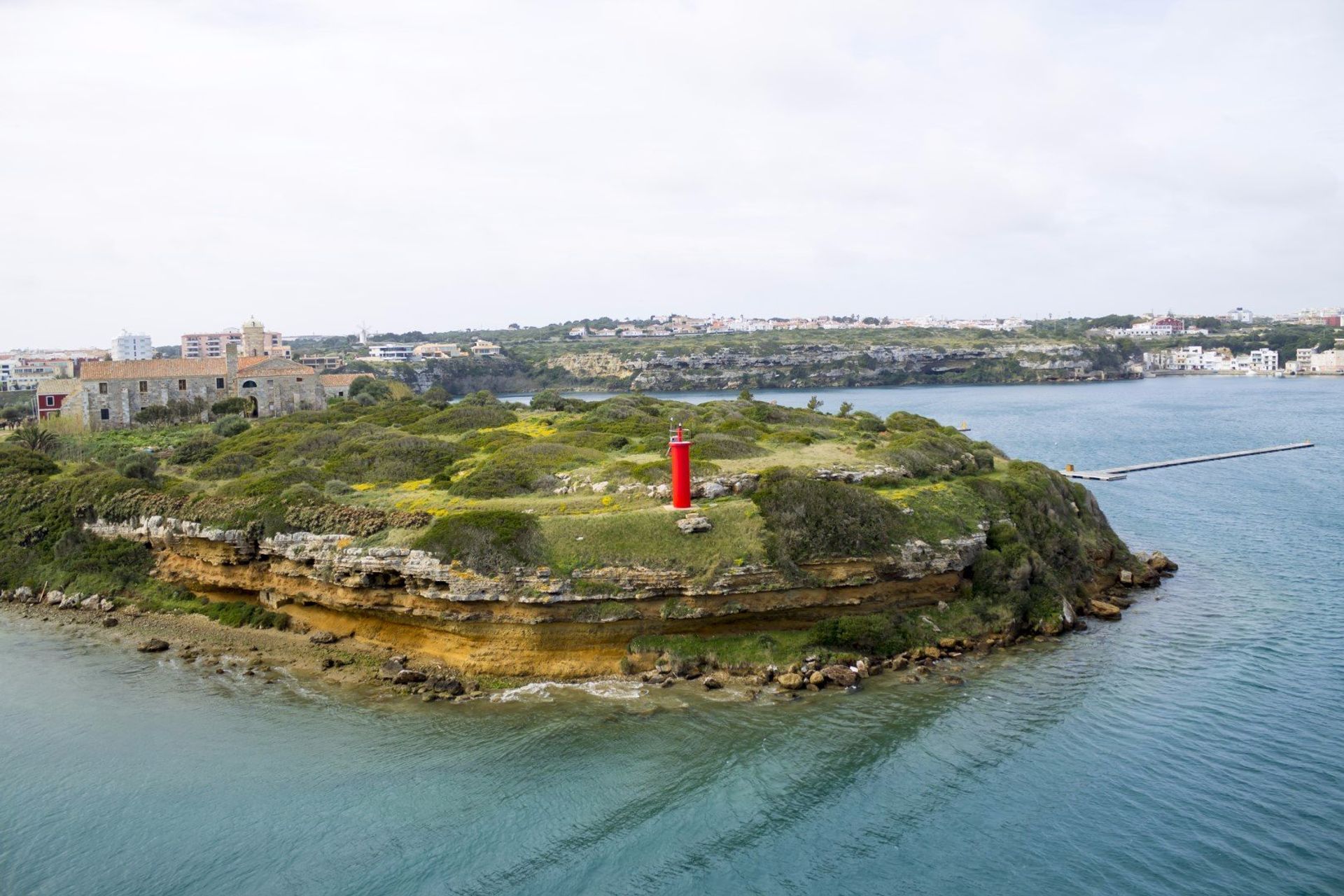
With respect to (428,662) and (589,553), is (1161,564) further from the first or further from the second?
(428,662)

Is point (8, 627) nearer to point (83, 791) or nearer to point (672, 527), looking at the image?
point (83, 791)

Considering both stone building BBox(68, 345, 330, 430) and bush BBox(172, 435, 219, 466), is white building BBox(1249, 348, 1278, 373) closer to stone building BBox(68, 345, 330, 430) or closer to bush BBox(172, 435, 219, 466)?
stone building BBox(68, 345, 330, 430)

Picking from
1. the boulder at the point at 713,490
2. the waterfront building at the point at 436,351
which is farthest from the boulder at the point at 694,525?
the waterfront building at the point at 436,351

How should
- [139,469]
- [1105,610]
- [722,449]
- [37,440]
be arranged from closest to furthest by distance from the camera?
[1105,610]
[722,449]
[139,469]
[37,440]

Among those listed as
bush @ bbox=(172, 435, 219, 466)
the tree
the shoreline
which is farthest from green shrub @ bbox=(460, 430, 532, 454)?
the tree

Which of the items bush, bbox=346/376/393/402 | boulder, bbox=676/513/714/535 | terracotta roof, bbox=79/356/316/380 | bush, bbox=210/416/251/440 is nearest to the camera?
boulder, bbox=676/513/714/535

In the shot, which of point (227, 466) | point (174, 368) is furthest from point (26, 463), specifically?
point (174, 368)

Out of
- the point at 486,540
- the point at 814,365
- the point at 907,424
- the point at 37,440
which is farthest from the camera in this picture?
the point at 814,365

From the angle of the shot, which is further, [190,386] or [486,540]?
[190,386]

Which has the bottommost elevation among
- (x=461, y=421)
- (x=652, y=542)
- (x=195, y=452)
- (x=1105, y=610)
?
(x=1105, y=610)
